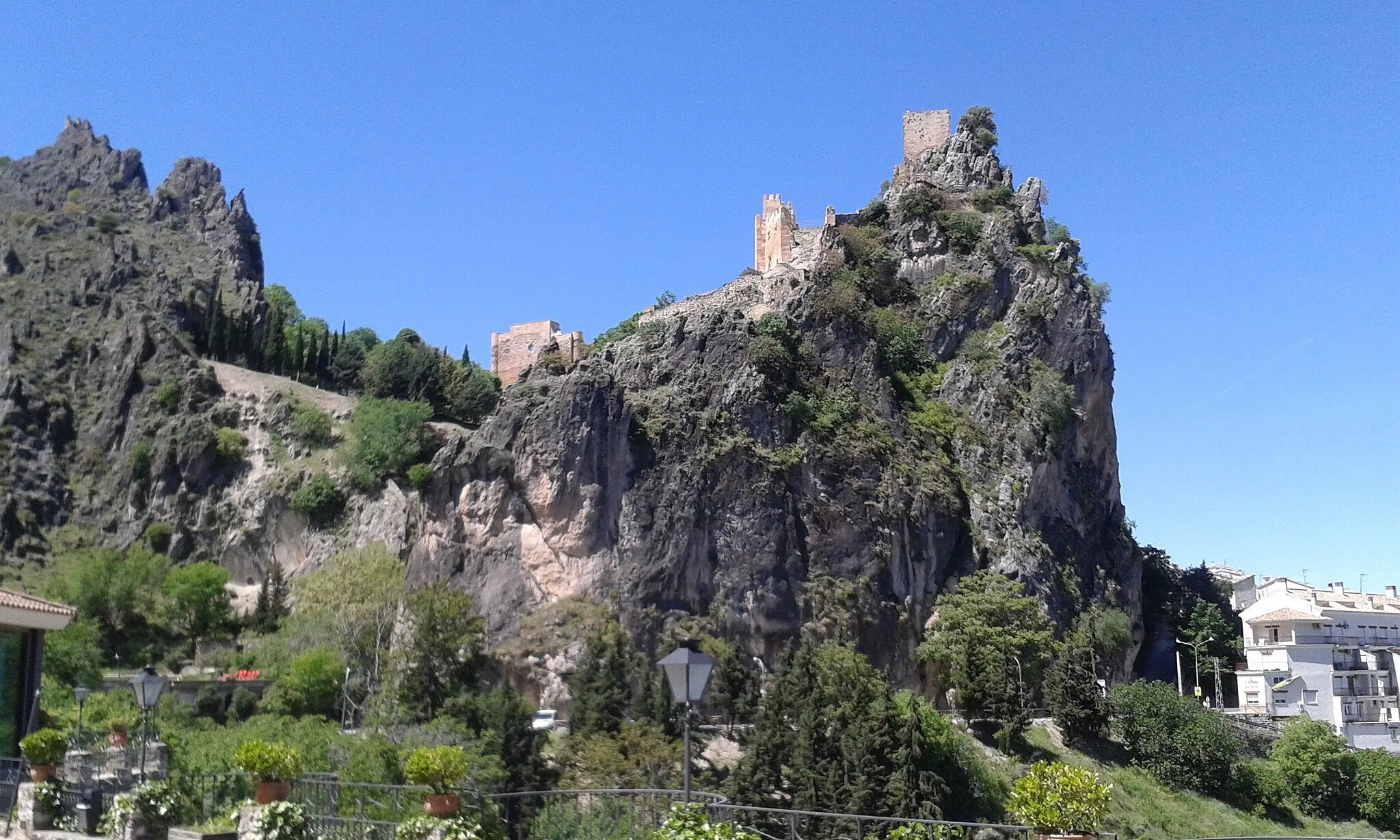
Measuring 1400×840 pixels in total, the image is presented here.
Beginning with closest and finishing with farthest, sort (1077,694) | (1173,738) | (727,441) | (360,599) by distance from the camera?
(1173,738), (1077,694), (360,599), (727,441)

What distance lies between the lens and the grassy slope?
152ft

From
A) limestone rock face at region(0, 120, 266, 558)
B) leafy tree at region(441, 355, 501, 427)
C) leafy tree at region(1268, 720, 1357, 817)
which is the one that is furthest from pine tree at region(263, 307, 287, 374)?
leafy tree at region(1268, 720, 1357, 817)

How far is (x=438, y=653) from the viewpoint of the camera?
4422cm

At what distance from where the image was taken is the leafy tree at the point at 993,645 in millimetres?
49750

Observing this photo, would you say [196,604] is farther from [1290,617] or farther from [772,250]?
[1290,617]

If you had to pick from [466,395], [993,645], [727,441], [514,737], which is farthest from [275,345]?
[993,645]

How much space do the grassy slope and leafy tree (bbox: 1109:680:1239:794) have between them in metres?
0.67

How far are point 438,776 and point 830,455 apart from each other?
4176cm

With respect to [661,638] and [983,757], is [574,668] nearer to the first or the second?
[661,638]

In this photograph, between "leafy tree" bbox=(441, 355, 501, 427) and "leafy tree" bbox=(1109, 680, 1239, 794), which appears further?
"leafy tree" bbox=(441, 355, 501, 427)

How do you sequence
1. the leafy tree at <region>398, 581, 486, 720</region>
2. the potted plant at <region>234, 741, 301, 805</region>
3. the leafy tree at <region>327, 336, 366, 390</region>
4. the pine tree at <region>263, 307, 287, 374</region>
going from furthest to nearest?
the leafy tree at <region>327, 336, 366, 390</region>
the pine tree at <region>263, 307, 287, 374</region>
the leafy tree at <region>398, 581, 486, 720</region>
the potted plant at <region>234, 741, 301, 805</region>

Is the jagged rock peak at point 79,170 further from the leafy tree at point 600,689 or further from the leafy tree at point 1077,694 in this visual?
the leafy tree at point 1077,694

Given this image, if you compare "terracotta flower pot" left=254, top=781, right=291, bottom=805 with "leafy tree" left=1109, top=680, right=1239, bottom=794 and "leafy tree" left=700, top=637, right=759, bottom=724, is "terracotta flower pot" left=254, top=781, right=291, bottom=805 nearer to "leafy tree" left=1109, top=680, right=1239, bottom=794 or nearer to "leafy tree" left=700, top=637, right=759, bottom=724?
"leafy tree" left=700, top=637, right=759, bottom=724

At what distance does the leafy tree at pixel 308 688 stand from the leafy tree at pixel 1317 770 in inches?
1586
